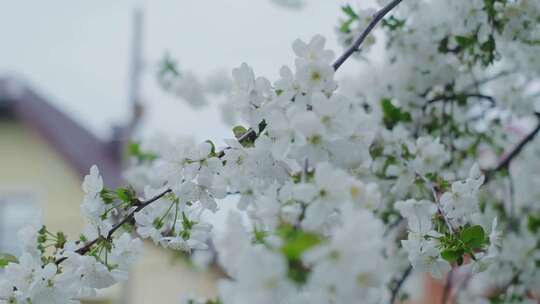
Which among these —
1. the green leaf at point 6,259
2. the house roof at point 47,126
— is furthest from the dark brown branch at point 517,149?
the house roof at point 47,126

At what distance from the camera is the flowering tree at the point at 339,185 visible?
2.81ft

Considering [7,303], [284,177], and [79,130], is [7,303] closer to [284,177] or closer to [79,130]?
[284,177]

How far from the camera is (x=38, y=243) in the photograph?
1.38 meters

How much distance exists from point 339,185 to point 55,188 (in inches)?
327

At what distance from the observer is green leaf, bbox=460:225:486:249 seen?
1.29 meters

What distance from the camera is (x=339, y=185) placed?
92 cm

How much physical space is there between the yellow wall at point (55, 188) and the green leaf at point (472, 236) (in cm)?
725

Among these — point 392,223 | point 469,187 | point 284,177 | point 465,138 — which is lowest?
point 284,177

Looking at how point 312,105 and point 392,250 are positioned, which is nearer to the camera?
point 312,105

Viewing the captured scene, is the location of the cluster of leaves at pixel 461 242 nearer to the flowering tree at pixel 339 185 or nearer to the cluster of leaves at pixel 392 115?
the flowering tree at pixel 339 185

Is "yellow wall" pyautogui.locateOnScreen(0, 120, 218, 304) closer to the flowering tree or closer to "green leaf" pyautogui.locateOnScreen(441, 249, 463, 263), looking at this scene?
the flowering tree

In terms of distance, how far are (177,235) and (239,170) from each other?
202 millimetres

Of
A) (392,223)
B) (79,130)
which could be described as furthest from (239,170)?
(79,130)

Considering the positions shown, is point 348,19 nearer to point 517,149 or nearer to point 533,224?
point 517,149
